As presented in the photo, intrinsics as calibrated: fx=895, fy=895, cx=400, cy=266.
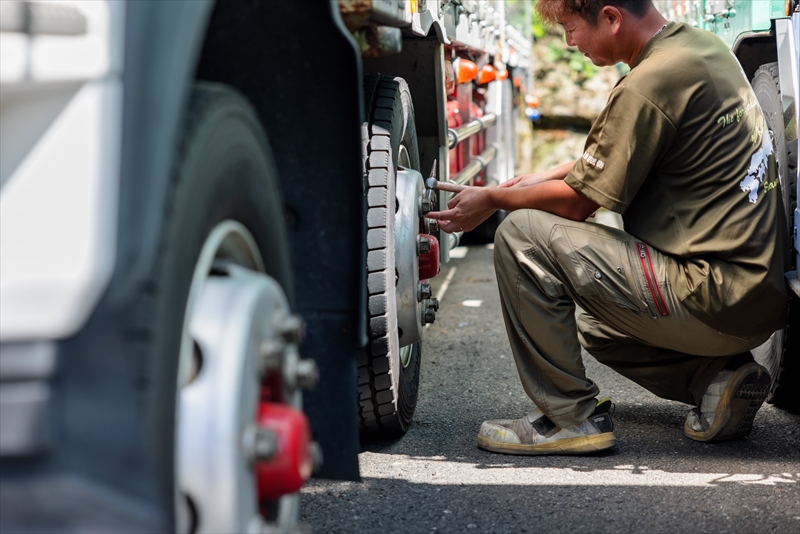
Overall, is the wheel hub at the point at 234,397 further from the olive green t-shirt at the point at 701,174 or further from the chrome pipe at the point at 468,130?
the chrome pipe at the point at 468,130

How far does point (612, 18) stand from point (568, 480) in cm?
118

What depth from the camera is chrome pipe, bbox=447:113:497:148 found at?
128 inches

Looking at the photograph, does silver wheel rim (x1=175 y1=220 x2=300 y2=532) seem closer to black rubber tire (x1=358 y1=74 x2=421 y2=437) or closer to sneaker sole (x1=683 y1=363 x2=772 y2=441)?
black rubber tire (x1=358 y1=74 x2=421 y2=437)

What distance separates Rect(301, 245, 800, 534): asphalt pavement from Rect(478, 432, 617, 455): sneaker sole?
22 mm

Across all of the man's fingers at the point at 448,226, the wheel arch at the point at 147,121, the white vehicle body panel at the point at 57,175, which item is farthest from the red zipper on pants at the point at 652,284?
the white vehicle body panel at the point at 57,175

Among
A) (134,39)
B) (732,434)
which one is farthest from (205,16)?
(732,434)

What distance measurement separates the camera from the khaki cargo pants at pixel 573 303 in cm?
227

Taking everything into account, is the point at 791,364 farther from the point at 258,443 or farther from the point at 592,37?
the point at 258,443

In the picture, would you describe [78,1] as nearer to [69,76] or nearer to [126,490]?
[69,76]

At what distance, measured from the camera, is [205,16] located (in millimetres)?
965

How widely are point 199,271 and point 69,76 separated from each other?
0.82ft

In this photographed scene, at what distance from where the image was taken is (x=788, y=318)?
8.63ft

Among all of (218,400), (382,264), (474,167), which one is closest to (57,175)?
(218,400)

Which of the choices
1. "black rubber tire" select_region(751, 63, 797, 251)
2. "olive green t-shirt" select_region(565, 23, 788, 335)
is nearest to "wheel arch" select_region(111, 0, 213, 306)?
"olive green t-shirt" select_region(565, 23, 788, 335)
